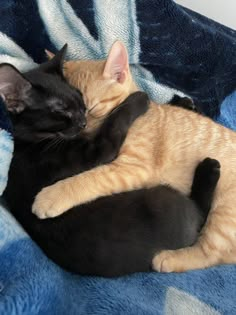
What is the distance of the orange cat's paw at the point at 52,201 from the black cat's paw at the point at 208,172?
1.37ft

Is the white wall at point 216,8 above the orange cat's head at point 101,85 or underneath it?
underneath

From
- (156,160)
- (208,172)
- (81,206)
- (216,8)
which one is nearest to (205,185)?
(208,172)

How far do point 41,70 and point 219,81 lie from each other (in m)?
0.74

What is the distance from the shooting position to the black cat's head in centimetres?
126

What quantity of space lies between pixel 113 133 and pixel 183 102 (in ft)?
1.58

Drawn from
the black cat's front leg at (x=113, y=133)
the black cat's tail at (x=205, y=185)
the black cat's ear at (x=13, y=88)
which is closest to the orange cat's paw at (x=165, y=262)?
the black cat's tail at (x=205, y=185)

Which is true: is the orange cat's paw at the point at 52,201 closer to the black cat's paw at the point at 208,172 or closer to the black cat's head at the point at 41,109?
→ the black cat's head at the point at 41,109

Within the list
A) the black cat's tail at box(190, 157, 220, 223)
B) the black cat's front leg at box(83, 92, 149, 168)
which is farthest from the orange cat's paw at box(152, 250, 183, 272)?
the black cat's front leg at box(83, 92, 149, 168)

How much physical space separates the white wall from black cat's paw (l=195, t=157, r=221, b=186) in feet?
3.43

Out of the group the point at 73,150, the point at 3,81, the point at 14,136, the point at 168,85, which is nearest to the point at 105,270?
the point at 73,150

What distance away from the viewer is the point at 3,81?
1205 mm

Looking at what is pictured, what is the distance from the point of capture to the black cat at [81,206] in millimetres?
1147

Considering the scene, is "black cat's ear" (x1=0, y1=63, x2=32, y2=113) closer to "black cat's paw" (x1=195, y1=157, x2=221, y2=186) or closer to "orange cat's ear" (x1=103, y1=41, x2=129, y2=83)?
"orange cat's ear" (x1=103, y1=41, x2=129, y2=83)

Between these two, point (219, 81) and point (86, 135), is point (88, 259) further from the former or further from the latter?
point (219, 81)
